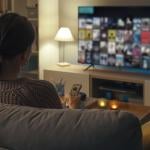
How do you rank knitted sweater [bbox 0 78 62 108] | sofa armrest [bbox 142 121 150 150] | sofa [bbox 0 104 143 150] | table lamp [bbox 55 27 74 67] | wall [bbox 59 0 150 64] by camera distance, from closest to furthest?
1. sofa [bbox 0 104 143 150]
2. sofa armrest [bbox 142 121 150 150]
3. knitted sweater [bbox 0 78 62 108]
4. table lamp [bbox 55 27 74 67]
5. wall [bbox 59 0 150 64]

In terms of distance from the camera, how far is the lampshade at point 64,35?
455 centimetres

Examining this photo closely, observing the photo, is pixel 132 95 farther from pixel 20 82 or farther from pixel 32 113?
pixel 32 113

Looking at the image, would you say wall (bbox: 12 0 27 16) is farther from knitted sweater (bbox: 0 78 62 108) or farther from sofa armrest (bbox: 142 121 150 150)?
sofa armrest (bbox: 142 121 150 150)

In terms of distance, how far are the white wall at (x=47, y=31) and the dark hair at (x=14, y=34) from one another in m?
2.91

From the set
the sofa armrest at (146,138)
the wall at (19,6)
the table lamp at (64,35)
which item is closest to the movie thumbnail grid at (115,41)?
the table lamp at (64,35)

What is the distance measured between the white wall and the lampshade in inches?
7.1

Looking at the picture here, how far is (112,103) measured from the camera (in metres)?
2.81

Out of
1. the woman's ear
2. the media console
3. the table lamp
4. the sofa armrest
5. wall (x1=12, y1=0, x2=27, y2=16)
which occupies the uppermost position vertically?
wall (x1=12, y1=0, x2=27, y2=16)

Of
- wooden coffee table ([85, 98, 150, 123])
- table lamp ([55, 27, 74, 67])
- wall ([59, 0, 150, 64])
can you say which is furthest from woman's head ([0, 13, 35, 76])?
wall ([59, 0, 150, 64])

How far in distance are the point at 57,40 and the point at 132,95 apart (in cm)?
112

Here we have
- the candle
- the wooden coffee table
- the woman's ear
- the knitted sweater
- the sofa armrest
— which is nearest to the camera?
the sofa armrest

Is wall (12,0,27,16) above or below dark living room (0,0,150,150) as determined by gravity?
above

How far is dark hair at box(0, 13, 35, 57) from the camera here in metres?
1.68

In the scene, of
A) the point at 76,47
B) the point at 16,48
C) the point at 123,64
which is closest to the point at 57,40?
the point at 76,47
